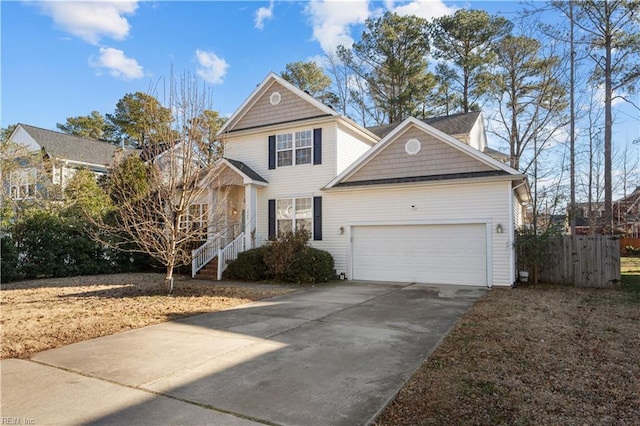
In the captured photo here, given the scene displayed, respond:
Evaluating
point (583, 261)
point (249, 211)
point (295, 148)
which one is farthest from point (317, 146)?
point (583, 261)

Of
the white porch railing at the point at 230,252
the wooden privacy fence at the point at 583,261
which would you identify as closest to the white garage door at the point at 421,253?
the wooden privacy fence at the point at 583,261

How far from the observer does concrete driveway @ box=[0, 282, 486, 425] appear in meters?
3.61

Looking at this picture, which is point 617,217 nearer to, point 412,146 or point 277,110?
point 412,146

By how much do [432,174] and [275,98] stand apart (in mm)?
7788

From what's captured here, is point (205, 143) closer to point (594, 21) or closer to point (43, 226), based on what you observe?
point (43, 226)

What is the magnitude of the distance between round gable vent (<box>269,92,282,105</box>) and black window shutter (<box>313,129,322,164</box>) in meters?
A: 2.39

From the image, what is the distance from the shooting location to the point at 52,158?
65.8 feet

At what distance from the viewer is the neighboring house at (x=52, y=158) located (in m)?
18.1

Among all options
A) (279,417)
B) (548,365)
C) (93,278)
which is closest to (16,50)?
(93,278)

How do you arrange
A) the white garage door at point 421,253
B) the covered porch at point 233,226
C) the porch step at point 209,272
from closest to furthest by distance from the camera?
the white garage door at point 421,253 → the porch step at point 209,272 → the covered porch at point 233,226

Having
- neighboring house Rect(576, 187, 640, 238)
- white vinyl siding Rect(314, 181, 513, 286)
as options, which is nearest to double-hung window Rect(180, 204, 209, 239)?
white vinyl siding Rect(314, 181, 513, 286)

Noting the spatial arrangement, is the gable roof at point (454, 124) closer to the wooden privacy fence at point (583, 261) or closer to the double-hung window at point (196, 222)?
the wooden privacy fence at point (583, 261)

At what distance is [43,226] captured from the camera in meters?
14.3

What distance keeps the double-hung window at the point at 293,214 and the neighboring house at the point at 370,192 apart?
0.04 metres
